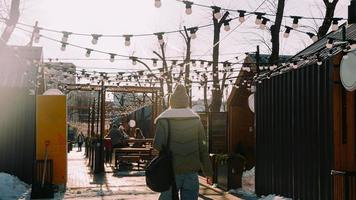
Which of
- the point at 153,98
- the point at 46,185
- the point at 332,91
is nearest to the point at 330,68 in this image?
the point at 332,91

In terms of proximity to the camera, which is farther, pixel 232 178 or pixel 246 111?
pixel 246 111

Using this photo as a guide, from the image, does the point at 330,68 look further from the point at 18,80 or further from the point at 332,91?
the point at 18,80

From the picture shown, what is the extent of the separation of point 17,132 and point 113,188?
328cm

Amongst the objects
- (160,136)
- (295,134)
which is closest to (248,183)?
(295,134)

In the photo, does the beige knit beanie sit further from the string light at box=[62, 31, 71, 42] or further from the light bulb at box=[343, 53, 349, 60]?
the string light at box=[62, 31, 71, 42]

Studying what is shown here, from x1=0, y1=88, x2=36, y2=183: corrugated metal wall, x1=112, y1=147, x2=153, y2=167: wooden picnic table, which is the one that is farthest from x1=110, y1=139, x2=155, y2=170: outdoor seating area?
x1=0, y1=88, x2=36, y2=183: corrugated metal wall

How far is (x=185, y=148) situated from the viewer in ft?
18.3

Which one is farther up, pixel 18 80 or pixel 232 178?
pixel 18 80

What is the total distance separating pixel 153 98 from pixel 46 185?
1322cm

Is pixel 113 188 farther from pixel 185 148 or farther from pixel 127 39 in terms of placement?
pixel 185 148

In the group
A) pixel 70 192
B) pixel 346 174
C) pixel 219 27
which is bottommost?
pixel 70 192

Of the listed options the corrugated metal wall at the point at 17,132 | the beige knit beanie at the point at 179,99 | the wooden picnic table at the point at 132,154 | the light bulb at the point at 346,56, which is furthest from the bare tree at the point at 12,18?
the beige knit beanie at the point at 179,99

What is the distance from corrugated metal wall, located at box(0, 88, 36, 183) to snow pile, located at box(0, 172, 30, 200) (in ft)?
1.37

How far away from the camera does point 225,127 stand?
843 inches
